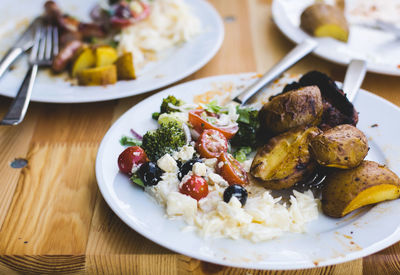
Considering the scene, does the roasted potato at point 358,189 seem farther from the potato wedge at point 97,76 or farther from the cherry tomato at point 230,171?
the potato wedge at point 97,76

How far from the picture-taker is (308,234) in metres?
1.39

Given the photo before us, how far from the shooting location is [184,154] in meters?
1.64

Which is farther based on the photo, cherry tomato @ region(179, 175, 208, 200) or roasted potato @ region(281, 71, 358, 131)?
roasted potato @ region(281, 71, 358, 131)

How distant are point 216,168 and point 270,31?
166 cm

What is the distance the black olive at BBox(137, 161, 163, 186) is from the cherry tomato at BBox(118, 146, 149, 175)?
62 mm

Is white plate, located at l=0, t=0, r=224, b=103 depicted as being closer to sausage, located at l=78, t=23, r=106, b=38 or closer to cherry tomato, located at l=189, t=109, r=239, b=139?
sausage, located at l=78, t=23, r=106, b=38

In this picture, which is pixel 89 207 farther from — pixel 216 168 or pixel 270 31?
pixel 270 31

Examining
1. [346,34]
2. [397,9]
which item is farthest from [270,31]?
[397,9]

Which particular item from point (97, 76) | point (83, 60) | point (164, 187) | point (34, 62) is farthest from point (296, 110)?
point (34, 62)

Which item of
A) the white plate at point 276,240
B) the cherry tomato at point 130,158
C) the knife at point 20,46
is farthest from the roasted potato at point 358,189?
the knife at point 20,46

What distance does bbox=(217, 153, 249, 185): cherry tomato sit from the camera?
61.5 inches

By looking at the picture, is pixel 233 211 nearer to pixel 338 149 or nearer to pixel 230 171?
pixel 230 171

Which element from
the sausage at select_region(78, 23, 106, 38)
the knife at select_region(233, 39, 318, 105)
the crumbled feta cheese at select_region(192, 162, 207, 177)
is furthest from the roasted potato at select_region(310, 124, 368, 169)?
the sausage at select_region(78, 23, 106, 38)

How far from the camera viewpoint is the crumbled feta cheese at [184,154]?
1.64m
